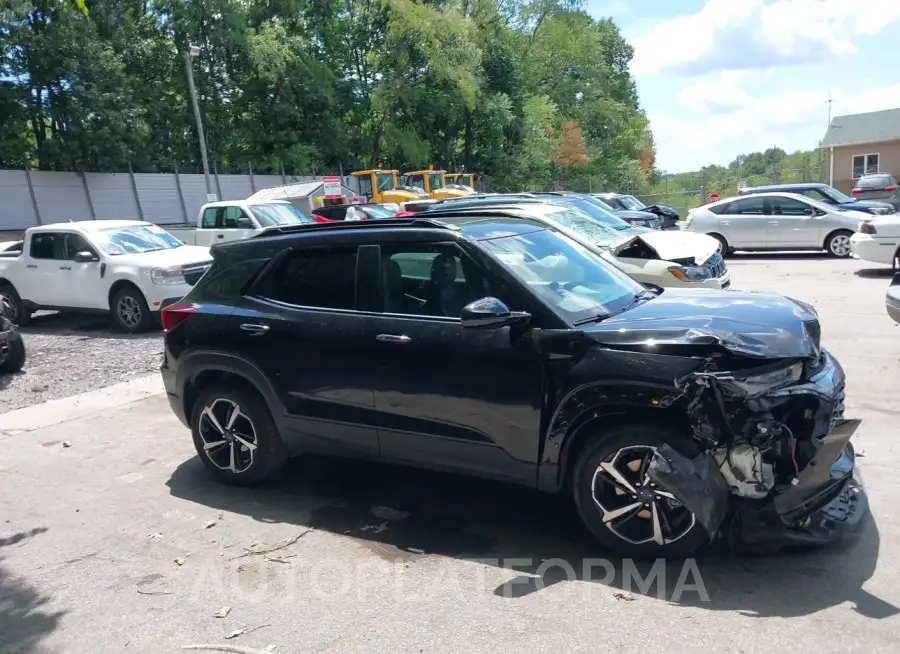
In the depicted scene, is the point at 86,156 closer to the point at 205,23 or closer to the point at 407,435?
the point at 205,23

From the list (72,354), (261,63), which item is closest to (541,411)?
(72,354)

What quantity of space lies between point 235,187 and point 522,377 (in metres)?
35.5

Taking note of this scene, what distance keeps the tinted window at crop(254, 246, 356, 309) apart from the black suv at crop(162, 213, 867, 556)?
1 centimetres

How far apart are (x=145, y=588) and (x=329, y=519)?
1147 millimetres

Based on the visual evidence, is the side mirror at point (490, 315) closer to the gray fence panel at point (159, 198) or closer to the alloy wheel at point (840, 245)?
the alloy wheel at point (840, 245)

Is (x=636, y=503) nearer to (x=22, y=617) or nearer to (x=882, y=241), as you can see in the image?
(x=22, y=617)

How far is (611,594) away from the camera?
145 inches

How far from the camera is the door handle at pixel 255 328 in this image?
5.02 m

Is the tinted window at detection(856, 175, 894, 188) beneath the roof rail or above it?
beneath

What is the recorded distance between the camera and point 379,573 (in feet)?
13.4

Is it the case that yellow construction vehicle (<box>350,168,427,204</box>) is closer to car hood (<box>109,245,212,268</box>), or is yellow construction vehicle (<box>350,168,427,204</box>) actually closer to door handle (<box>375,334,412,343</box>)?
car hood (<box>109,245,212,268</box>)

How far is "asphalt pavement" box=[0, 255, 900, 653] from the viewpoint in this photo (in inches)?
135

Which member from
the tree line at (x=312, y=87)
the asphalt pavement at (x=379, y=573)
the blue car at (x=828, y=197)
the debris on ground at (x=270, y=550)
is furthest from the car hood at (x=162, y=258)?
the tree line at (x=312, y=87)

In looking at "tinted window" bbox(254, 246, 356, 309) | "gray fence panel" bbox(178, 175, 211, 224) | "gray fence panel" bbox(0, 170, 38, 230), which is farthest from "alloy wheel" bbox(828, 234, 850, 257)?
"gray fence panel" bbox(178, 175, 211, 224)
